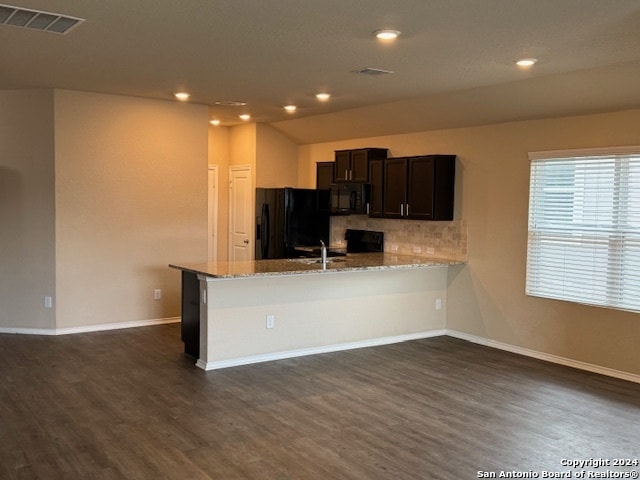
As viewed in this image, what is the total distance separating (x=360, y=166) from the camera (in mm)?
7820

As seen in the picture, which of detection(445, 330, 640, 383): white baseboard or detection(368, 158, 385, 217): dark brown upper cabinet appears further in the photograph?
detection(368, 158, 385, 217): dark brown upper cabinet

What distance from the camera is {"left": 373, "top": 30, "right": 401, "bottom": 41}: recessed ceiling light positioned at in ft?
12.8

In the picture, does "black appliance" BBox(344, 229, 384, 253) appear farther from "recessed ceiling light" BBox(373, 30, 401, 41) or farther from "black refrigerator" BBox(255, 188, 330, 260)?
"recessed ceiling light" BBox(373, 30, 401, 41)

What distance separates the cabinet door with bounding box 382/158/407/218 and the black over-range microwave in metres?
0.45

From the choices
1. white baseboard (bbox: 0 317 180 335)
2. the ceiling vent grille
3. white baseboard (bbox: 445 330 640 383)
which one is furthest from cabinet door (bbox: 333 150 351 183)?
the ceiling vent grille

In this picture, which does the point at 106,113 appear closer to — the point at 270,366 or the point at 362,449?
the point at 270,366

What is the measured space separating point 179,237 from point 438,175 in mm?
3227

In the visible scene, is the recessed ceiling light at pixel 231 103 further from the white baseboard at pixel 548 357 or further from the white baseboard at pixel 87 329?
the white baseboard at pixel 548 357

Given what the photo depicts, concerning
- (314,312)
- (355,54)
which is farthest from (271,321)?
(355,54)

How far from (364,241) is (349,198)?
63 centimetres

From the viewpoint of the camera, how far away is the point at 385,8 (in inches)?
135

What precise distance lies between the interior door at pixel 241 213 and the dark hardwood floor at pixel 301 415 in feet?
10.7

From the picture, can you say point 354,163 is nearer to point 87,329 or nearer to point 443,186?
point 443,186

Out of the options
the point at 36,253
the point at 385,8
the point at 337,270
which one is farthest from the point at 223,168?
the point at 385,8
